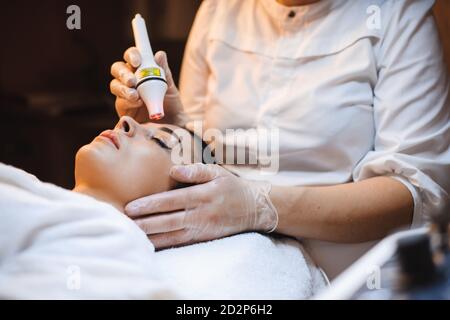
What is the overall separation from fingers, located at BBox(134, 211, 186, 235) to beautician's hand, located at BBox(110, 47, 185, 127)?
10.1 inches

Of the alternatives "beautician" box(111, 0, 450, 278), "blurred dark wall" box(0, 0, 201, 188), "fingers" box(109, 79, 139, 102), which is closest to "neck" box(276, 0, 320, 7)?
"beautician" box(111, 0, 450, 278)

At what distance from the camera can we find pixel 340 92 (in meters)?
1.20

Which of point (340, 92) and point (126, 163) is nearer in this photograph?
point (126, 163)

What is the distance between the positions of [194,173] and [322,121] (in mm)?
321

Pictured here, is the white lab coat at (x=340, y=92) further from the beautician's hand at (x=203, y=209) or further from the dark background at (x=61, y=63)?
the dark background at (x=61, y=63)

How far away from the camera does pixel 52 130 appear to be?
6.85ft

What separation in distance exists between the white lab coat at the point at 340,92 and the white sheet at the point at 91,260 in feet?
1.05

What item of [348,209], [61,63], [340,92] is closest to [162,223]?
[348,209]

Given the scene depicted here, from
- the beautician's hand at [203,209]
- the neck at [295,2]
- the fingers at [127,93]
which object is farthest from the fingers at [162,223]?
the neck at [295,2]

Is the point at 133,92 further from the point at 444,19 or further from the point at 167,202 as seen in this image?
the point at 444,19

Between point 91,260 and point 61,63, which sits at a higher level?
point 91,260
